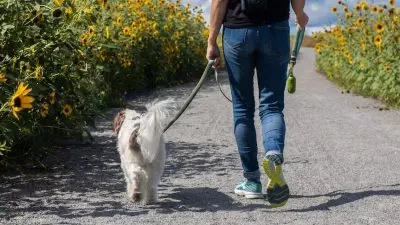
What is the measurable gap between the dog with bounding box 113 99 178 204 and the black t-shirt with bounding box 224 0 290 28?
72 centimetres

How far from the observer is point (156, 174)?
4418 millimetres

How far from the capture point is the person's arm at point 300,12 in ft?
14.2

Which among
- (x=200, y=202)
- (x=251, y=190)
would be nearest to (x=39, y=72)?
(x=200, y=202)

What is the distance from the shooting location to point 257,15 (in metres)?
4.17

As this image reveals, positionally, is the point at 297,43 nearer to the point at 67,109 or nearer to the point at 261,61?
the point at 261,61

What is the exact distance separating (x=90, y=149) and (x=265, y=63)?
2709mm

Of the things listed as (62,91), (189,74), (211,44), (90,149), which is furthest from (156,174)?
(189,74)

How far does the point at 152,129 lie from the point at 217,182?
43.3 inches

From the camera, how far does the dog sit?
420 centimetres

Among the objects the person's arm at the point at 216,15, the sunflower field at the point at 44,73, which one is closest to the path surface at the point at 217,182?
the sunflower field at the point at 44,73

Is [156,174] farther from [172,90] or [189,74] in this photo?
[189,74]

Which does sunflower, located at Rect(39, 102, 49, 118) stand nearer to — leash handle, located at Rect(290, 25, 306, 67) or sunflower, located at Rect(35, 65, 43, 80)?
sunflower, located at Rect(35, 65, 43, 80)

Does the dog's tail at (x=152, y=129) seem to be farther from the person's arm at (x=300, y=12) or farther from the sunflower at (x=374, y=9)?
the sunflower at (x=374, y=9)

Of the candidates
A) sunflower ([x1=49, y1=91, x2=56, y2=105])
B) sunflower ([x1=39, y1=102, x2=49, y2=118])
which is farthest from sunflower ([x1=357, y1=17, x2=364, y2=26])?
sunflower ([x1=39, y1=102, x2=49, y2=118])
